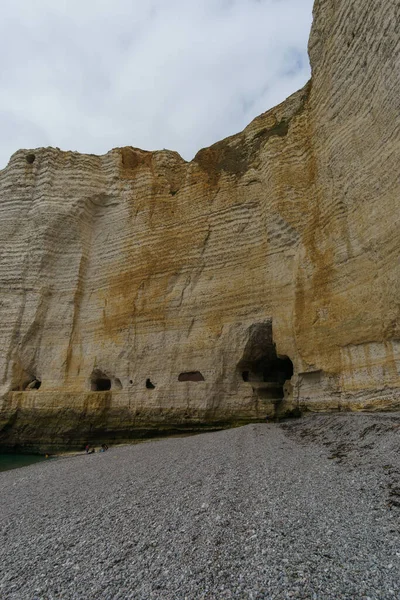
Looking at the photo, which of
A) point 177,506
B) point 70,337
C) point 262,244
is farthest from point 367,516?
point 70,337

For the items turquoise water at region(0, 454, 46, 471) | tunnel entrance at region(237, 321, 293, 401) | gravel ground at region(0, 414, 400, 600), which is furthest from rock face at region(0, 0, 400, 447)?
gravel ground at region(0, 414, 400, 600)

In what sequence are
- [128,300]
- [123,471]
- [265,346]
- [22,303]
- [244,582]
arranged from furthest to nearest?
[22,303], [128,300], [265,346], [123,471], [244,582]

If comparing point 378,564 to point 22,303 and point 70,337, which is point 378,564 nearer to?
point 70,337

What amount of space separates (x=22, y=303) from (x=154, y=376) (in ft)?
24.9

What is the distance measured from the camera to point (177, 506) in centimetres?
390

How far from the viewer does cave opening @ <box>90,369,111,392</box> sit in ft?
48.8

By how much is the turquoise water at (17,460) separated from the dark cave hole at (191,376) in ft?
20.2

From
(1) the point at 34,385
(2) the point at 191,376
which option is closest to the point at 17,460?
(1) the point at 34,385

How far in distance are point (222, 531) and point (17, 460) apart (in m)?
13.6

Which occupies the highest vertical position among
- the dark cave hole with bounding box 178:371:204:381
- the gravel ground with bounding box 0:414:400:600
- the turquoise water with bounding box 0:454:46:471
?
the dark cave hole with bounding box 178:371:204:381

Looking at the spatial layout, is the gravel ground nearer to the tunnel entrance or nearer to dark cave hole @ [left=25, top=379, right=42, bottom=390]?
the tunnel entrance

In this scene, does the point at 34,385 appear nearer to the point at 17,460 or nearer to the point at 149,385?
the point at 17,460

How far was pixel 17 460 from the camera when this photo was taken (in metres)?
13.6

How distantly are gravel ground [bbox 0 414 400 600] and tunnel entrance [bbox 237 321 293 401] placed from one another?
648 centimetres
